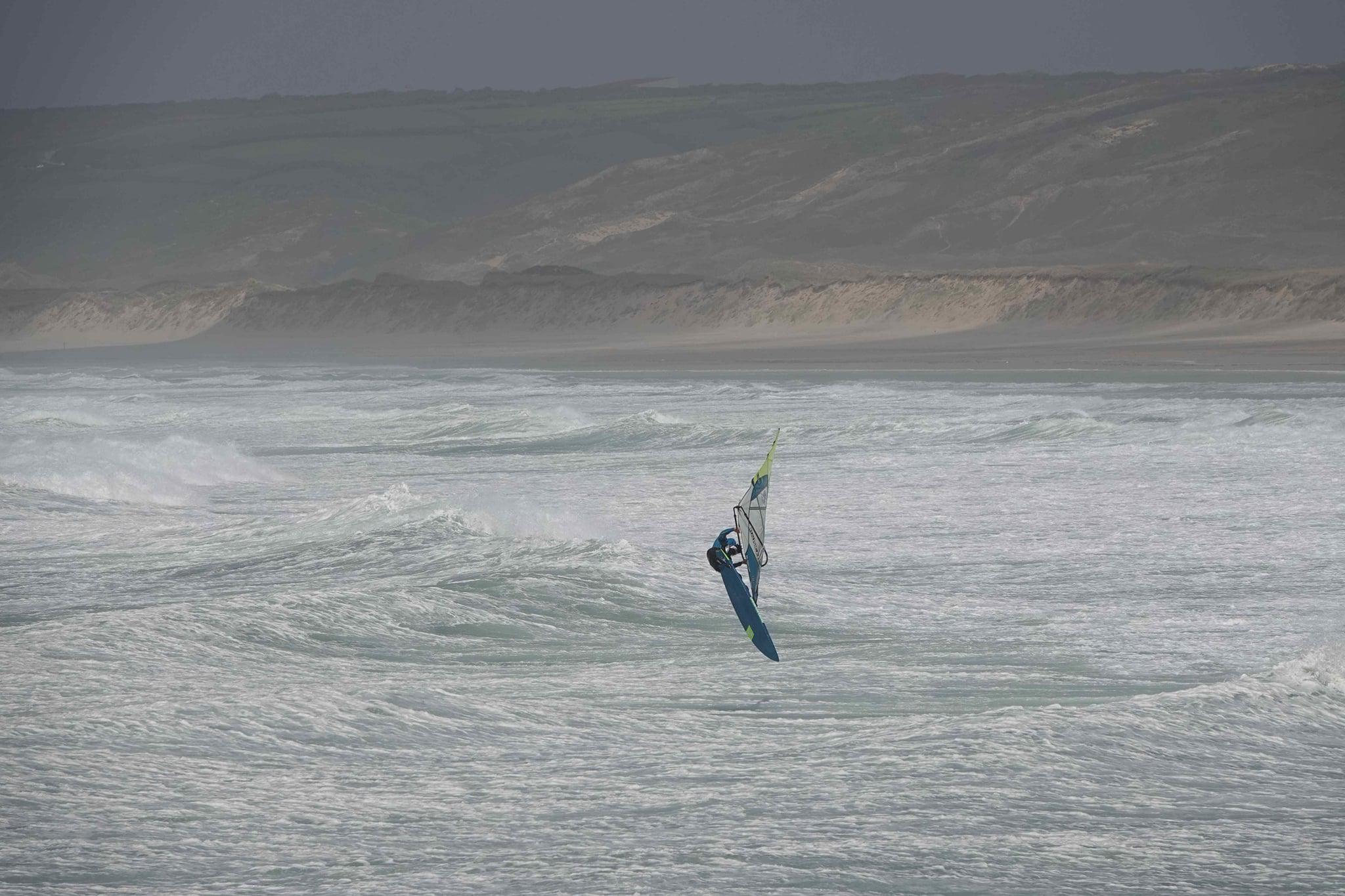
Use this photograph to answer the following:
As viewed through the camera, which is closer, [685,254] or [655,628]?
[655,628]

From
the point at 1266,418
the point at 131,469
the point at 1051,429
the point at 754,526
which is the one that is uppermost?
the point at 1266,418

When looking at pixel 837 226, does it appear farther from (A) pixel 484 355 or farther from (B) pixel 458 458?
(B) pixel 458 458

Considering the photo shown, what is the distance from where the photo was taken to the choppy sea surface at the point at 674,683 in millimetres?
7488

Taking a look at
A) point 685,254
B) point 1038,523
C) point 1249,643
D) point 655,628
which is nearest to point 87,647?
point 655,628

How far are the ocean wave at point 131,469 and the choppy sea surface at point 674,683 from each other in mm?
128

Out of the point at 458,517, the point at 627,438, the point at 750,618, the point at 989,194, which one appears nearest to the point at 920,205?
the point at 989,194

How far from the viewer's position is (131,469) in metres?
23.1

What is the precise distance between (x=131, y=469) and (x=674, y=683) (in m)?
14.4

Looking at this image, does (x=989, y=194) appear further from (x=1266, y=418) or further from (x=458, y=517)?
(x=458, y=517)

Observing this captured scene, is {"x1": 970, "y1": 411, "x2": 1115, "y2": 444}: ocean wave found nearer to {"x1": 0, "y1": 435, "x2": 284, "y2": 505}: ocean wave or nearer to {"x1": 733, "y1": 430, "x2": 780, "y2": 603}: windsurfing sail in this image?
{"x1": 0, "y1": 435, "x2": 284, "y2": 505}: ocean wave

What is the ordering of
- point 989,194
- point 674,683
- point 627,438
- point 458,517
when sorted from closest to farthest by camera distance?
point 674,683
point 458,517
point 627,438
point 989,194

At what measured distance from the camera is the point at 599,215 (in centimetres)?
16588

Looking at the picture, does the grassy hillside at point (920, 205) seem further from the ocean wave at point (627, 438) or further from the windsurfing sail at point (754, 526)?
the windsurfing sail at point (754, 526)

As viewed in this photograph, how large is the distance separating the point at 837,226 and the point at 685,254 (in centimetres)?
1260
